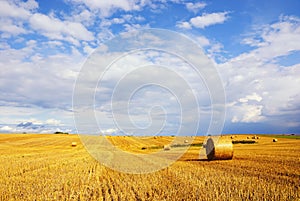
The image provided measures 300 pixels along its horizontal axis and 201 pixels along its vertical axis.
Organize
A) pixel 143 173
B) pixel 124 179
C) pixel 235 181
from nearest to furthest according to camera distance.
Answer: pixel 235 181
pixel 124 179
pixel 143 173

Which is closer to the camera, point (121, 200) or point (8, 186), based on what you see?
point (121, 200)

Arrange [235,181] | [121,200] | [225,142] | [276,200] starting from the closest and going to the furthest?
[276,200]
[121,200]
[235,181]
[225,142]

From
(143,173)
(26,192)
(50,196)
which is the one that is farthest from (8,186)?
(143,173)

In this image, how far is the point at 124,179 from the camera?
11.6 metres

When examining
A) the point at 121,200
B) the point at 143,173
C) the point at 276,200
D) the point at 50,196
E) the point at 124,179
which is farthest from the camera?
the point at 143,173

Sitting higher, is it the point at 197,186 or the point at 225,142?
the point at 225,142

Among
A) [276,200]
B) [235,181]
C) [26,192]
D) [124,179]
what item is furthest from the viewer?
[124,179]

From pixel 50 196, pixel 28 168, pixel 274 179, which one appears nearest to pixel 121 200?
pixel 50 196

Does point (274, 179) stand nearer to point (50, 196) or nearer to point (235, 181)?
point (235, 181)

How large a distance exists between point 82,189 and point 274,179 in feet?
20.6

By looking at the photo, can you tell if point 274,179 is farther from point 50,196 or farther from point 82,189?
point 50,196

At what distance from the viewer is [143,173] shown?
1302 cm

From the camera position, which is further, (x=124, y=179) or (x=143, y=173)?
(x=143, y=173)

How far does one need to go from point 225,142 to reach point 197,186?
33.2ft
